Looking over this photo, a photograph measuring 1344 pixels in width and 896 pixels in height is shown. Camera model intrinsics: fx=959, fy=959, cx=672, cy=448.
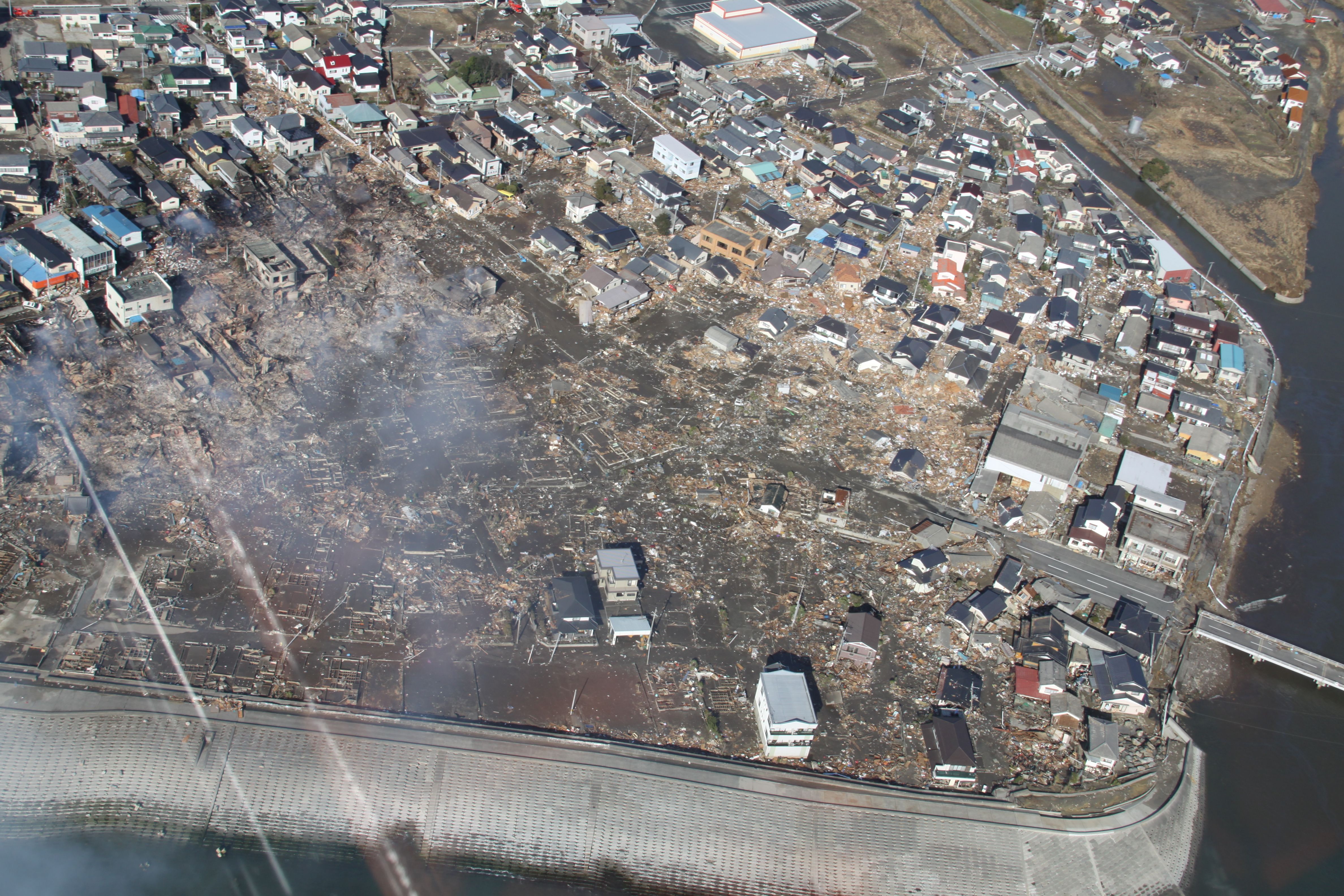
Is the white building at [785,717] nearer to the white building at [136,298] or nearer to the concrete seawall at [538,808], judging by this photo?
the concrete seawall at [538,808]

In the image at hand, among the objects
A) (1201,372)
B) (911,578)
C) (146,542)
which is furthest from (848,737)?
(1201,372)

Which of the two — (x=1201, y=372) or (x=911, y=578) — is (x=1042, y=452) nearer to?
(x=911, y=578)

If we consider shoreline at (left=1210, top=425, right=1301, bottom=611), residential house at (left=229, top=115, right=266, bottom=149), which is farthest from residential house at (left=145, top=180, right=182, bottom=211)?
shoreline at (left=1210, top=425, right=1301, bottom=611)

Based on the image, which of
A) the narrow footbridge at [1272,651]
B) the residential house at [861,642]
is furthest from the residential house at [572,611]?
the narrow footbridge at [1272,651]

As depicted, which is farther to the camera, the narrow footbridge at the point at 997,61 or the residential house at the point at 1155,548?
the narrow footbridge at the point at 997,61

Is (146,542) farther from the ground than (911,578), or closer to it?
closer to it
